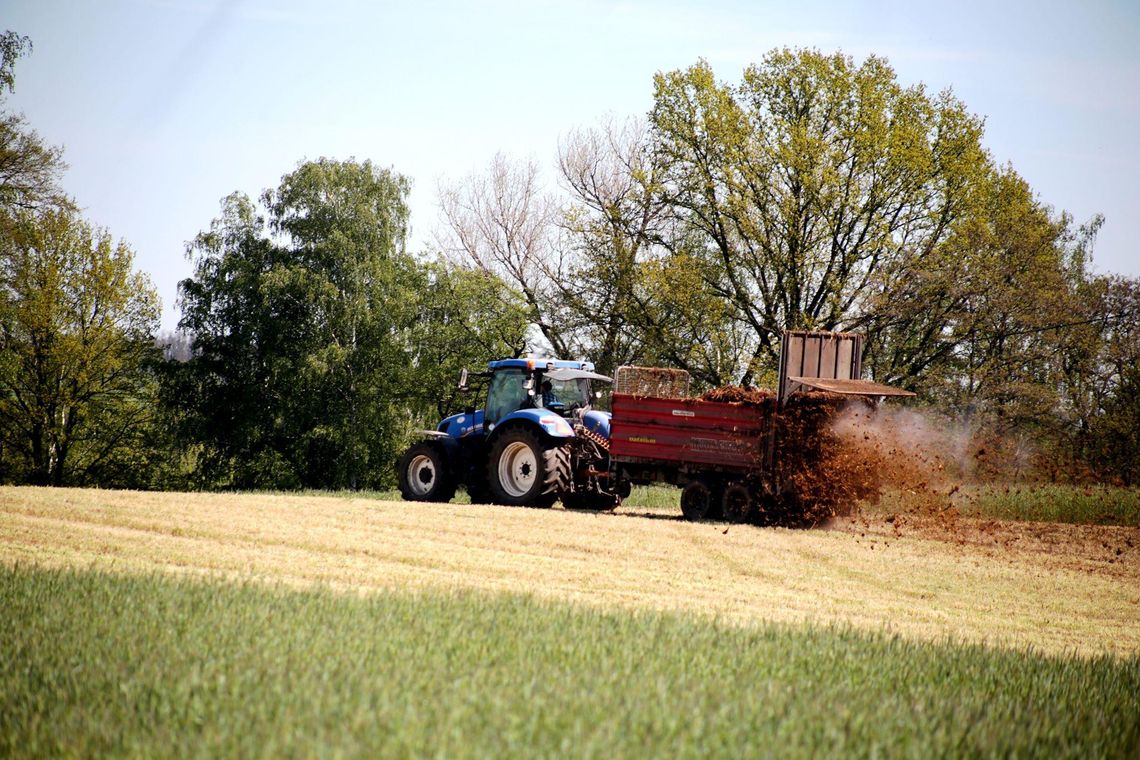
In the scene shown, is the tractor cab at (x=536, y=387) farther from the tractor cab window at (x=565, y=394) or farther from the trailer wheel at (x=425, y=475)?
the trailer wheel at (x=425, y=475)

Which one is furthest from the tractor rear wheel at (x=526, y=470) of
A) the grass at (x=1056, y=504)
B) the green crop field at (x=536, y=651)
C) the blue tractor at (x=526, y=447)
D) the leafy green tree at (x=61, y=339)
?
the leafy green tree at (x=61, y=339)

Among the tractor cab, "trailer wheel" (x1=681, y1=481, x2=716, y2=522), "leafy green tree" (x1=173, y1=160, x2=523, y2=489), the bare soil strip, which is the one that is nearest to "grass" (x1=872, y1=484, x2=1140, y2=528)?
the bare soil strip

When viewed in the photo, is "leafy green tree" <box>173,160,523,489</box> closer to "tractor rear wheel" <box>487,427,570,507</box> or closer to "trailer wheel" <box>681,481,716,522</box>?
"tractor rear wheel" <box>487,427,570,507</box>

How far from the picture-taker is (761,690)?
204 inches

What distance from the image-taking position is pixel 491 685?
4949 mm

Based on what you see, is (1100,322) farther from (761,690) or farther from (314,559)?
(761,690)

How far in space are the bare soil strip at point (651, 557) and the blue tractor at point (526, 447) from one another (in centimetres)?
103

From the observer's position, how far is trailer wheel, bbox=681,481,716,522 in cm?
1633

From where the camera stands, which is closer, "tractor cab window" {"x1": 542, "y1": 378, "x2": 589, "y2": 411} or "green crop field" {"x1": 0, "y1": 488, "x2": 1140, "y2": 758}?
"green crop field" {"x1": 0, "y1": 488, "x2": 1140, "y2": 758}

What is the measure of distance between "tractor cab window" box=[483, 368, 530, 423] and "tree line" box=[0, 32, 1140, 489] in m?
11.9

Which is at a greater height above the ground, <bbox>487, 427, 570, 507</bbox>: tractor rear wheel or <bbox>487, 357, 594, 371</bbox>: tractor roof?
<bbox>487, 357, 594, 371</bbox>: tractor roof

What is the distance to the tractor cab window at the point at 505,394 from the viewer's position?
1791cm

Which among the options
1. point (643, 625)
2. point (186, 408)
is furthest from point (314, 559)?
point (186, 408)

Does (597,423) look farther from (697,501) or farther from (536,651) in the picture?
(536,651)
